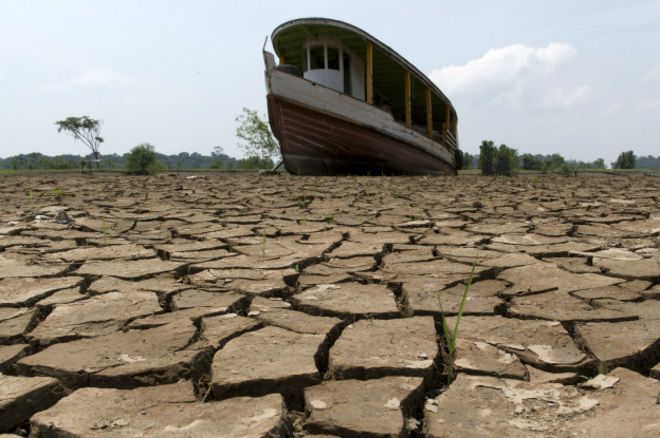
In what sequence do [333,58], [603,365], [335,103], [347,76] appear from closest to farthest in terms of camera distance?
[603,365]
[335,103]
[333,58]
[347,76]

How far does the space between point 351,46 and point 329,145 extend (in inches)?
78.5

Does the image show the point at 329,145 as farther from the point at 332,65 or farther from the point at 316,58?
the point at 316,58

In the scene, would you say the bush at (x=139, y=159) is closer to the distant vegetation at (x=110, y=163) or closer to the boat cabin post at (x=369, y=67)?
the distant vegetation at (x=110, y=163)

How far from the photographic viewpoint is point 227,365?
127 centimetres

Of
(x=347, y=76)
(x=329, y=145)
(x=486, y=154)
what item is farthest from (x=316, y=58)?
(x=486, y=154)

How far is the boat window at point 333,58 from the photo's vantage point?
380 inches

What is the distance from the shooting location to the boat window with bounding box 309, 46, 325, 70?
9.70 meters

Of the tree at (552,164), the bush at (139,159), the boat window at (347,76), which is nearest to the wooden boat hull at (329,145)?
the boat window at (347,76)

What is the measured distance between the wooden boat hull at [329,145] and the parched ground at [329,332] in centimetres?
605

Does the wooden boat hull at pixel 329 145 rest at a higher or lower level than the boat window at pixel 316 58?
lower

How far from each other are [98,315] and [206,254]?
3.11 feet

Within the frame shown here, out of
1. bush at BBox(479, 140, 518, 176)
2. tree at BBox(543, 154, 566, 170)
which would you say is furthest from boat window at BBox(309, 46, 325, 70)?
tree at BBox(543, 154, 566, 170)

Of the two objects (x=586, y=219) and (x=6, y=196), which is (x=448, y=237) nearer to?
(x=586, y=219)

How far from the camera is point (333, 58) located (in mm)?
9789
